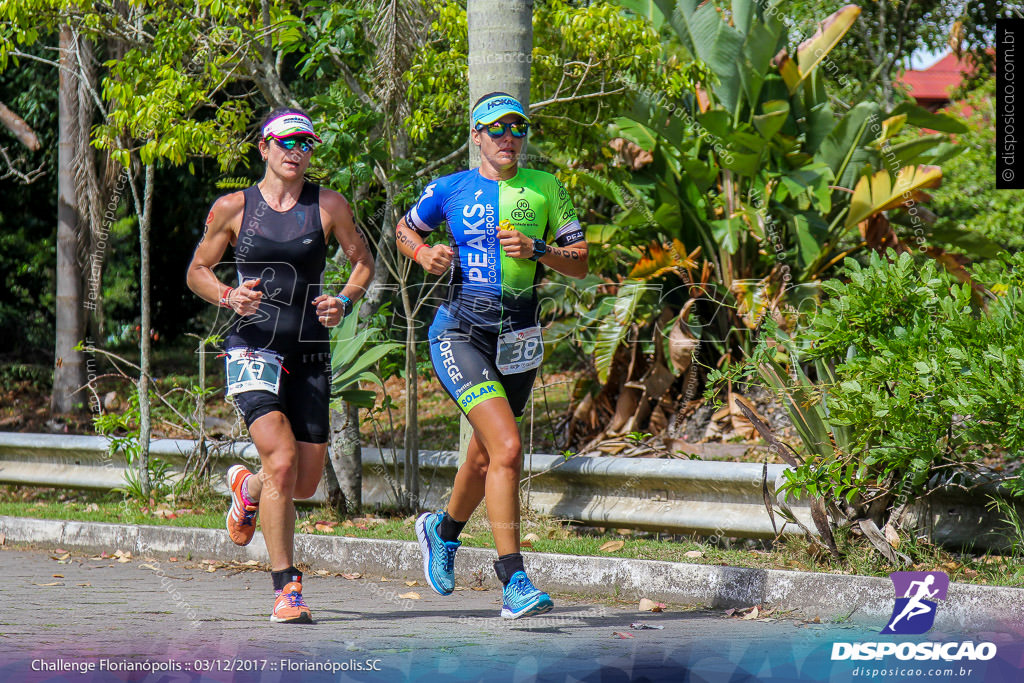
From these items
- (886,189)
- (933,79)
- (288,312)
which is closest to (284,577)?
(288,312)

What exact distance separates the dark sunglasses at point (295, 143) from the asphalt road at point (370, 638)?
224 cm

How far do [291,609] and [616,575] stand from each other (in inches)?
68.9

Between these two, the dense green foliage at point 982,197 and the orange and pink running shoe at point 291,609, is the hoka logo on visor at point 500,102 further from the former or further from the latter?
the dense green foliage at point 982,197

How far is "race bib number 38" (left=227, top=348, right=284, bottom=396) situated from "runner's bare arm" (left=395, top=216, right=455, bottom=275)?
0.82 m

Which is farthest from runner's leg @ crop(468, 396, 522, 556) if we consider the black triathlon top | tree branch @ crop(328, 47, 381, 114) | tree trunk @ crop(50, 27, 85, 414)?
tree trunk @ crop(50, 27, 85, 414)

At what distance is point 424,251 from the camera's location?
531 cm

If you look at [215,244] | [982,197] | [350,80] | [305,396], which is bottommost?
[305,396]

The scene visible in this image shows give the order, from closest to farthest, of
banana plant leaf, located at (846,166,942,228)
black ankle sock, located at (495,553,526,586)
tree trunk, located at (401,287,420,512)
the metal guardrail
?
black ankle sock, located at (495,553,526,586), the metal guardrail, tree trunk, located at (401,287,420,512), banana plant leaf, located at (846,166,942,228)

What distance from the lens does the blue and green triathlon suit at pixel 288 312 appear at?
5.39 m

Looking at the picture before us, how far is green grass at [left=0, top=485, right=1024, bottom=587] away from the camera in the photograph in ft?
18.4

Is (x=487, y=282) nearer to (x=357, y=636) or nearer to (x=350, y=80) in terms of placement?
(x=357, y=636)

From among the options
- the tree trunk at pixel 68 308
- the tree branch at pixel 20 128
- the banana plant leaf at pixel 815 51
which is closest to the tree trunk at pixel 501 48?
the banana plant leaf at pixel 815 51

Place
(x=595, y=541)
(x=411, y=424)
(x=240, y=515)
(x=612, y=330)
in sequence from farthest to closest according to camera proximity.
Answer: (x=612, y=330) < (x=411, y=424) < (x=595, y=541) < (x=240, y=515)

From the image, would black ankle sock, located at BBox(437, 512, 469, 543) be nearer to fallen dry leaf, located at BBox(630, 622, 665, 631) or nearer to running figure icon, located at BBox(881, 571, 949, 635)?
fallen dry leaf, located at BBox(630, 622, 665, 631)
